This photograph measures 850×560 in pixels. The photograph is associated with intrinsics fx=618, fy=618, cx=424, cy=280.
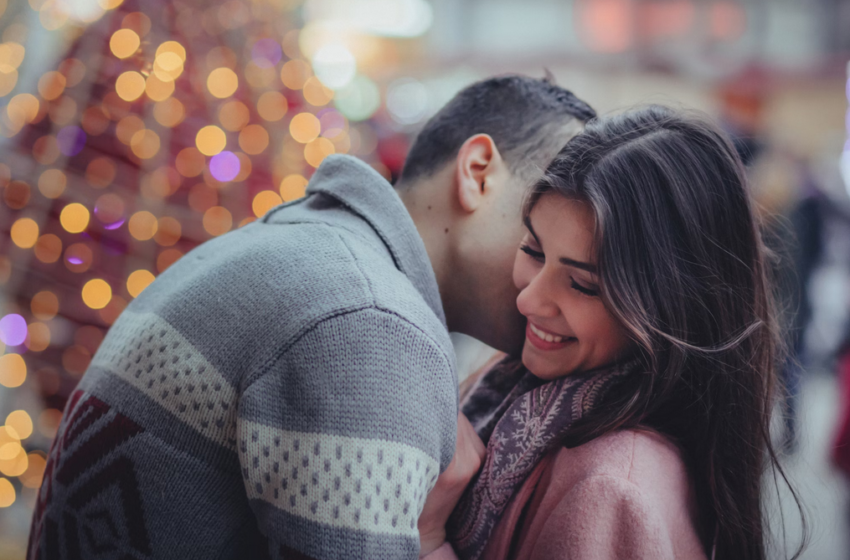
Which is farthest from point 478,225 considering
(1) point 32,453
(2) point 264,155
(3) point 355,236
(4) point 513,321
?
(1) point 32,453

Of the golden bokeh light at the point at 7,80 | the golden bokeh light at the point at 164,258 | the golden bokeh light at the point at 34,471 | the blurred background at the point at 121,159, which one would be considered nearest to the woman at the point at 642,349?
the blurred background at the point at 121,159

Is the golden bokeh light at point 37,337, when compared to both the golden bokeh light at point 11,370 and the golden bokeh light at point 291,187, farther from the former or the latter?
the golden bokeh light at point 291,187

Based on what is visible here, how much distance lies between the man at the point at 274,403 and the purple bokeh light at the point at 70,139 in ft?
1.59

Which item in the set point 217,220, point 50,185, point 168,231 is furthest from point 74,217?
point 217,220

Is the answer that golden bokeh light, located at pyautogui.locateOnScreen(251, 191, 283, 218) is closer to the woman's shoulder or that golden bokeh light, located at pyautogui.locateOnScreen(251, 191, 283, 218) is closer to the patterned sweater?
the patterned sweater

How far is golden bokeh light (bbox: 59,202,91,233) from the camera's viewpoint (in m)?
1.30

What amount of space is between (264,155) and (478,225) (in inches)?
23.8

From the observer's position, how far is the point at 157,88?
52.8 inches

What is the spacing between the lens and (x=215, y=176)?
1.40m

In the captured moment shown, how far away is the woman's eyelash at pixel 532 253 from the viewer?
41.4 inches

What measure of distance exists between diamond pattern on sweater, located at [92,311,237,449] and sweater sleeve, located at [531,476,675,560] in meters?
0.47

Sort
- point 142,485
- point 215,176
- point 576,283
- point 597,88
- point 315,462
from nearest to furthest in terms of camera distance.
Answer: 1. point 315,462
2. point 142,485
3. point 576,283
4. point 215,176
5. point 597,88

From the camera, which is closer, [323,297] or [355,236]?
[323,297]

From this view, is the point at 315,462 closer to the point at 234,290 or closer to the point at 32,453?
the point at 234,290
